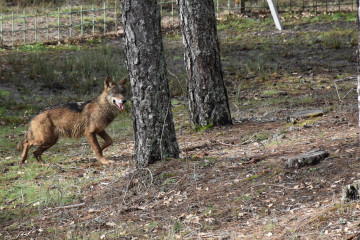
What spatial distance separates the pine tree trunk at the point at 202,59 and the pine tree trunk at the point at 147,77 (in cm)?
282

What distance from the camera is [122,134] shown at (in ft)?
38.1

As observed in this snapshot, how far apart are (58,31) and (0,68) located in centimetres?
521

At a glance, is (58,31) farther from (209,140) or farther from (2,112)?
(209,140)

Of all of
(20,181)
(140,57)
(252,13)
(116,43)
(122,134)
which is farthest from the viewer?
(252,13)

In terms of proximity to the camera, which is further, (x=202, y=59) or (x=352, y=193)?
(x=202, y=59)

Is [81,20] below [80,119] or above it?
above

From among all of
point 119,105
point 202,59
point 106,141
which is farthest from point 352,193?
point 106,141

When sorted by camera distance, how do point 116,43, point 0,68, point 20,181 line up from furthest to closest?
point 116,43
point 0,68
point 20,181

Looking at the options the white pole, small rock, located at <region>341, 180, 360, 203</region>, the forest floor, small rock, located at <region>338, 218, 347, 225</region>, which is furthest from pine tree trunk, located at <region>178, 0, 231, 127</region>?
the white pole

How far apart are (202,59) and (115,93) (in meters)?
1.77

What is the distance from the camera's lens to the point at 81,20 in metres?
22.5

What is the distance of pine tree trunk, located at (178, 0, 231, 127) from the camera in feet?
33.0

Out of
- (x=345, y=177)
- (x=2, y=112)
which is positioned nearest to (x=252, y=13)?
(x=2, y=112)

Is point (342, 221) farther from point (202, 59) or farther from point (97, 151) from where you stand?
point (202, 59)
